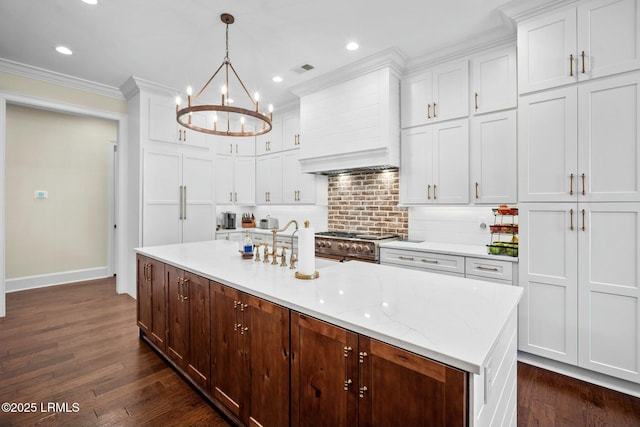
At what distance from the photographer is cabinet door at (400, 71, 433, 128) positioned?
335cm

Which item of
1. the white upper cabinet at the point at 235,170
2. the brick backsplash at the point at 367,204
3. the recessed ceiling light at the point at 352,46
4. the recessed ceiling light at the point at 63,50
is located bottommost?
the brick backsplash at the point at 367,204

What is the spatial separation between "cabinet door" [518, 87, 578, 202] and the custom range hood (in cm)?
128

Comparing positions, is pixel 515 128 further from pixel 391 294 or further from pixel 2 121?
pixel 2 121

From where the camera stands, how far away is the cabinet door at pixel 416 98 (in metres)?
3.35

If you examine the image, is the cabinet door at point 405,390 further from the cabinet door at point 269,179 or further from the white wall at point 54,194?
the white wall at point 54,194

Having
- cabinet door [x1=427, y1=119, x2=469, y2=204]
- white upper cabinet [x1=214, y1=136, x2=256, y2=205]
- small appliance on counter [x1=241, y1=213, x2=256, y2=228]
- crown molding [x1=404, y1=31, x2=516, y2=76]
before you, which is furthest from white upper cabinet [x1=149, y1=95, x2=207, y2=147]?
cabinet door [x1=427, y1=119, x2=469, y2=204]

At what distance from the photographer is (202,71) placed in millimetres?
3637

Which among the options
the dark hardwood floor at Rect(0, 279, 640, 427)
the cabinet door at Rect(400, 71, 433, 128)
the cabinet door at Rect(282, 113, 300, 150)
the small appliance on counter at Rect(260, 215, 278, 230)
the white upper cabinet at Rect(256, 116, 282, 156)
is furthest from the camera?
the small appliance on counter at Rect(260, 215, 278, 230)

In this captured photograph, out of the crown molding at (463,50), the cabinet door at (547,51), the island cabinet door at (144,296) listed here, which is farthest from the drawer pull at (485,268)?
the island cabinet door at (144,296)

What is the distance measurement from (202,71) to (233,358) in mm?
3299

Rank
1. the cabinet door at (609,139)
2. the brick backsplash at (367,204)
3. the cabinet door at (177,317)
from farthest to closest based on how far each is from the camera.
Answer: the brick backsplash at (367,204), the cabinet door at (177,317), the cabinet door at (609,139)

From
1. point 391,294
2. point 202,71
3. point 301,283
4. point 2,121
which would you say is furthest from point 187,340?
point 2,121

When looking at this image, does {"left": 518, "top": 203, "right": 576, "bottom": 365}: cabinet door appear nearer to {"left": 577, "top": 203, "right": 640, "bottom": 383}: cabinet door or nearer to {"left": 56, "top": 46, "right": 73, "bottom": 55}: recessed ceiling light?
{"left": 577, "top": 203, "right": 640, "bottom": 383}: cabinet door

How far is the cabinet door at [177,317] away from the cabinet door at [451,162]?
2628 mm
